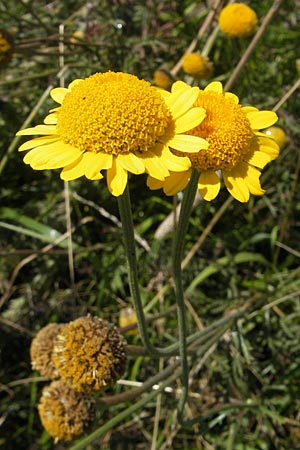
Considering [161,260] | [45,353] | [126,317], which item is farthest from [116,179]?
[161,260]

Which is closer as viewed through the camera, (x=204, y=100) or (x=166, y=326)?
(x=204, y=100)

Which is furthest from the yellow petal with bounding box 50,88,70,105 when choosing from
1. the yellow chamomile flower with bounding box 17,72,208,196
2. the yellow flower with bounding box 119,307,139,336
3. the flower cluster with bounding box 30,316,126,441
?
the yellow flower with bounding box 119,307,139,336

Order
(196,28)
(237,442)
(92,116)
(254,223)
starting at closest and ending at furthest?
1. (92,116)
2. (237,442)
3. (254,223)
4. (196,28)

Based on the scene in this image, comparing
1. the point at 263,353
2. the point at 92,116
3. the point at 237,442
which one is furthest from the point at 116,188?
the point at 263,353

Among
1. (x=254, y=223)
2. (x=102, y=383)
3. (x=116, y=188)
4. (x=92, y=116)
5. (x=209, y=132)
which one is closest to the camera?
(x=116, y=188)

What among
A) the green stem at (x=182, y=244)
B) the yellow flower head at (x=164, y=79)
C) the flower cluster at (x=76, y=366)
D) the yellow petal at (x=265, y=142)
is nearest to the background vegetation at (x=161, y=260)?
the yellow flower head at (x=164, y=79)

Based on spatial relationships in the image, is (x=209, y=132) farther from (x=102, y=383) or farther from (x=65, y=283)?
(x=65, y=283)

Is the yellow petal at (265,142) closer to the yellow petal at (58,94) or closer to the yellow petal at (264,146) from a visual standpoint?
the yellow petal at (264,146)
